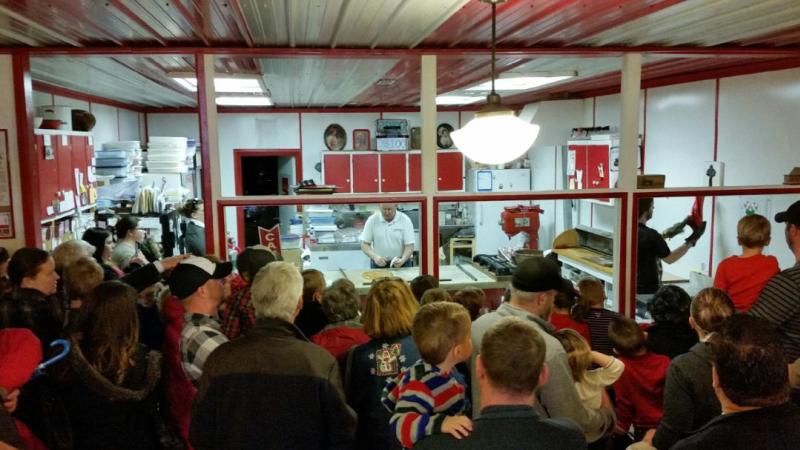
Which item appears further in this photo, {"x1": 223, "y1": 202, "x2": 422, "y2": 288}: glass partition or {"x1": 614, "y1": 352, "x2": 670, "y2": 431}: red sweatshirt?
{"x1": 223, "y1": 202, "x2": 422, "y2": 288}: glass partition

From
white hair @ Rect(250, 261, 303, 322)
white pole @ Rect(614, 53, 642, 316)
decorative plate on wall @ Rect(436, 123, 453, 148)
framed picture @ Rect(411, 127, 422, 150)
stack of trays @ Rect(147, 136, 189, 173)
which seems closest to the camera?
white hair @ Rect(250, 261, 303, 322)

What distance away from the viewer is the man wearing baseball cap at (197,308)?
8.01 ft

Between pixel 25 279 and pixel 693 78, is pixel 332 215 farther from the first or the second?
pixel 25 279

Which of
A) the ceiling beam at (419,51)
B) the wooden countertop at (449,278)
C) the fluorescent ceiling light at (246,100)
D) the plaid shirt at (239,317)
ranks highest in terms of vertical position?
the fluorescent ceiling light at (246,100)

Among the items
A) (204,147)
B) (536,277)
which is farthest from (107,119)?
(536,277)

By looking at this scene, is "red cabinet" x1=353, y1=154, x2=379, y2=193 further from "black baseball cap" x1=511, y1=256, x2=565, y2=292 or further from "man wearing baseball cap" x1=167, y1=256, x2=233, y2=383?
"black baseball cap" x1=511, y1=256, x2=565, y2=292

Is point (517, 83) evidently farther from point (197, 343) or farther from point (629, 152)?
point (197, 343)

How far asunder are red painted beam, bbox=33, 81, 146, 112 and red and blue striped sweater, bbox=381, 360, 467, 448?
5.57 meters

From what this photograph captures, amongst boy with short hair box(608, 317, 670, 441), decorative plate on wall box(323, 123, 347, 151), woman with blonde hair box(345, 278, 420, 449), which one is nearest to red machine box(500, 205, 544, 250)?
decorative plate on wall box(323, 123, 347, 151)

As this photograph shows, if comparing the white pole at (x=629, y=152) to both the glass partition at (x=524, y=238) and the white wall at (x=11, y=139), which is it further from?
the white wall at (x=11, y=139)

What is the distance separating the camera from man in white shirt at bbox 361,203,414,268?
6.85 meters

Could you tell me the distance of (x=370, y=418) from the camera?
2.47 metres

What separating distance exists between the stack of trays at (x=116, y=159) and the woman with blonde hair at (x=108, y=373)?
551 centimetres

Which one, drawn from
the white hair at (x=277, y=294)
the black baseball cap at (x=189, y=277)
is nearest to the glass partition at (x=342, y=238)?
the black baseball cap at (x=189, y=277)
